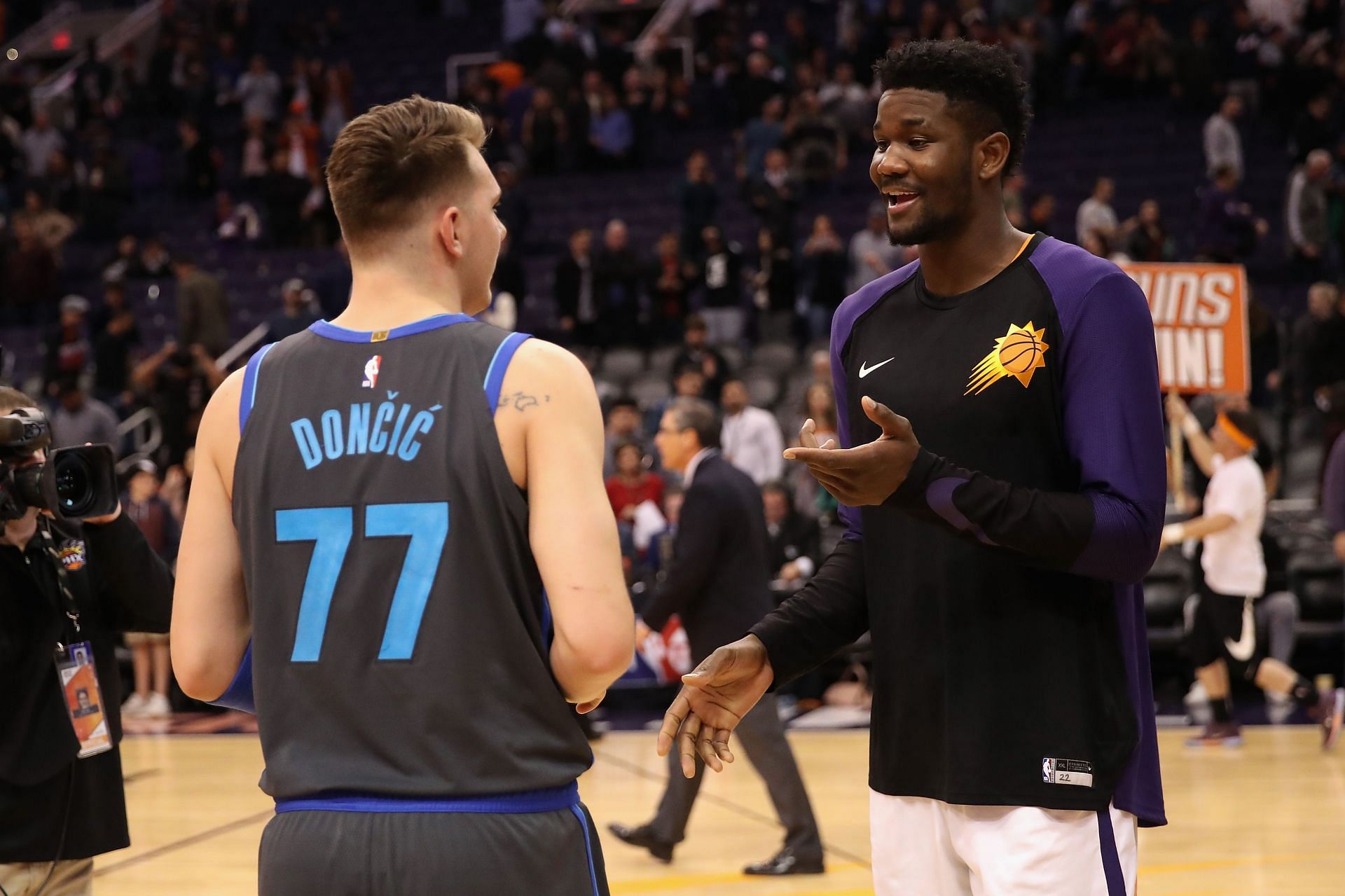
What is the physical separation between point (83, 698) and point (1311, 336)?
11.9m

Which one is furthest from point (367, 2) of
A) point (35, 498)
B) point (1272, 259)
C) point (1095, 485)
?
point (1095, 485)

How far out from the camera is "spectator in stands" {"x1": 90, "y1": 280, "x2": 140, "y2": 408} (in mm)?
16734

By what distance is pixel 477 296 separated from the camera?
260 centimetres

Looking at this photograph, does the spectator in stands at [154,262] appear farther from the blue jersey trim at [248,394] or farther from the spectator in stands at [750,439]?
the blue jersey trim at [248,394]

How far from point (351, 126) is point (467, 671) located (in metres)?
0.84

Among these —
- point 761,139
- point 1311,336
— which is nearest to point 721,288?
point 761,139

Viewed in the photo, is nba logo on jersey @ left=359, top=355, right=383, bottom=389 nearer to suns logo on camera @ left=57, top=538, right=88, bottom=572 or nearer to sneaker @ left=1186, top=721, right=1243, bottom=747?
suns logo on camera @ left=57, top=538, right=88, bottom=572

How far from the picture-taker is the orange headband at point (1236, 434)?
958cm

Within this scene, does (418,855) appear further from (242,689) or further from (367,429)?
(367,429)

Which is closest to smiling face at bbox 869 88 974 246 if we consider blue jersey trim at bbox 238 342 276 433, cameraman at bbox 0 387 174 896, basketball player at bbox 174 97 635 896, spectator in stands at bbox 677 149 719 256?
basketball player at bbox 174 97 635 896

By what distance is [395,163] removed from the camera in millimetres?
2459

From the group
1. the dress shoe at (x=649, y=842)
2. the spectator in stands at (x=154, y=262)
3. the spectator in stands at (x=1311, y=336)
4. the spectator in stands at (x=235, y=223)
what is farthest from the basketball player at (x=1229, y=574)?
the spectator in stands at (x=235, y=223)

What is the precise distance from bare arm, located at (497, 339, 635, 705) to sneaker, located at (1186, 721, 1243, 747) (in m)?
8.19

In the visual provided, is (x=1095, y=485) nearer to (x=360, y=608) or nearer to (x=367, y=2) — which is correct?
(x=360, y=608)
